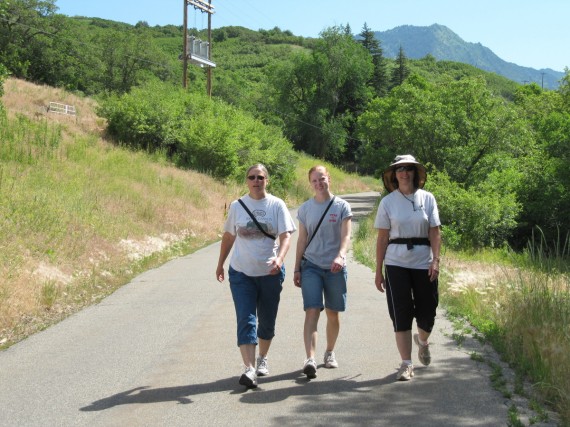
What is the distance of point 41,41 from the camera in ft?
234

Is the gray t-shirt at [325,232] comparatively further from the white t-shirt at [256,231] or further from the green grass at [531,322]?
the green grass at [531,322]

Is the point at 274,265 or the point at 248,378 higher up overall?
the point at 274,265

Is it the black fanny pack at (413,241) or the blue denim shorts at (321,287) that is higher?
the black fanny pack at (413,241)

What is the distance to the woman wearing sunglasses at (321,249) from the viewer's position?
263 inches

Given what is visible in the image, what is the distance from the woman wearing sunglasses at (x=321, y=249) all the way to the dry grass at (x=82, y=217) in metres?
4.02

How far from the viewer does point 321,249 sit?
672 centimetres

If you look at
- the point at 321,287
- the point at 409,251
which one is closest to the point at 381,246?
the point at 409,251

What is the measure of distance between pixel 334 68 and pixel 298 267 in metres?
79.7

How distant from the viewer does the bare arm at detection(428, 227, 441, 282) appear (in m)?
6.44

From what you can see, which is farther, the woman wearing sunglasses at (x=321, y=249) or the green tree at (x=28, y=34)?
the green tree at (x=28, y=34)

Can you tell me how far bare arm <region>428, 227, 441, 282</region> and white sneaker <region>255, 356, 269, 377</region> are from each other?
68.7 inches

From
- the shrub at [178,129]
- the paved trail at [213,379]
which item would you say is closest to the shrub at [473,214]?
the shrub at [178,129]

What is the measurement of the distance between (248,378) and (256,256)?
1.09m

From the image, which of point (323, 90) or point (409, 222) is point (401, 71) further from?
point (409, 222)
